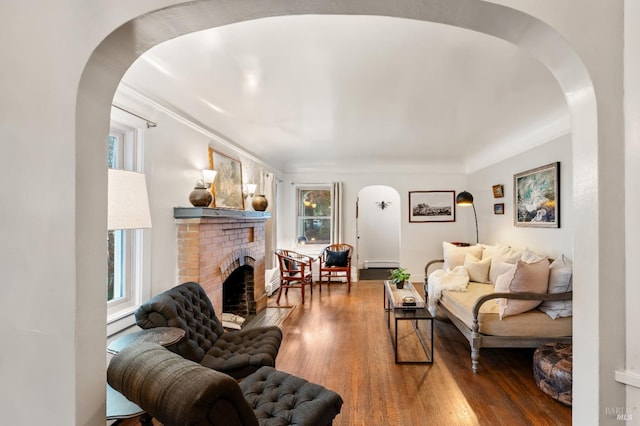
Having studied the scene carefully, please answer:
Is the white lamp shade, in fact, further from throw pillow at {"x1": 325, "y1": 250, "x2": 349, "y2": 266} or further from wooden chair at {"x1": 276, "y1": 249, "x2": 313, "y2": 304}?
throw pillow at {"x1": 325, "y1": 250, "x2": 349, "y2": 266}

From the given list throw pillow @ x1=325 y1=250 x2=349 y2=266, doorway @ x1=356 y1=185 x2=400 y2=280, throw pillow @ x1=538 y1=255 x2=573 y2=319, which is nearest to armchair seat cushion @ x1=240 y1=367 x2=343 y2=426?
throw pillow @ x1=538 y1=255 x2=573 y2=319

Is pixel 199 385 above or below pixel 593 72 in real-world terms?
below

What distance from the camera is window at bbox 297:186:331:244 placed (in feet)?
22.4

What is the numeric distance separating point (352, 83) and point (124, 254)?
225 cm

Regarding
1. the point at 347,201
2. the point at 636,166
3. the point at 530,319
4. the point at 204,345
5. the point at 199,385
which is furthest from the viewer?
the point at 347,201

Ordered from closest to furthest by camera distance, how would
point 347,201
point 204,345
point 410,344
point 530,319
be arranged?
point 204,345 → point 530,319 → point 410,344 → point 347,201

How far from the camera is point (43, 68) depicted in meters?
0.94

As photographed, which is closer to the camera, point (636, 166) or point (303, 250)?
point (636, 166)

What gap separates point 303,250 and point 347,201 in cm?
145

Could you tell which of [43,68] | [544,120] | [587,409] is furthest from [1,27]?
[544,120]

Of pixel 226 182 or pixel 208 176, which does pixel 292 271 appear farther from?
pixel 208 176

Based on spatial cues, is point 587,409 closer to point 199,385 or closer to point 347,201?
point 199,385

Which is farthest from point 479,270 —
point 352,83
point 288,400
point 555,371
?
point 288,400

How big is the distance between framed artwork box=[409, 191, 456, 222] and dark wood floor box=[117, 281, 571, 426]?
2857 mm
